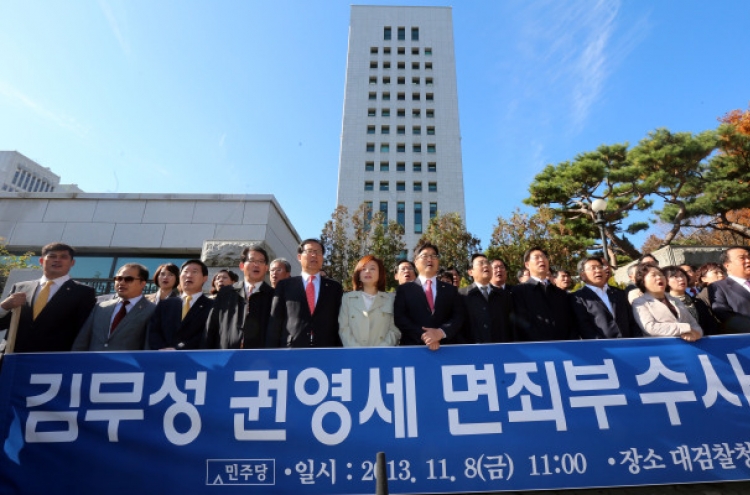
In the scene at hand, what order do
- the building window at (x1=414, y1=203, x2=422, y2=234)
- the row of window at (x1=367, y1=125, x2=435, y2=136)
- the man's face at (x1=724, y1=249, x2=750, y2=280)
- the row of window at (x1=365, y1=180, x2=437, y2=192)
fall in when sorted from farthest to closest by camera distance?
the row of window at (x1=367, y1=125, x2=435, y2=136), the row of window at (x1=365, y1=180, x2=437, y2=192), the building window at (x1=414, y1=203, x2=422, y2=234), the man's face at (x1=724, y1=249, x2=750, y2=280)

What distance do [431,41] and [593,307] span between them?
49.9 m

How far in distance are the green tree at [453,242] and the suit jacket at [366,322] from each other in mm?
11525

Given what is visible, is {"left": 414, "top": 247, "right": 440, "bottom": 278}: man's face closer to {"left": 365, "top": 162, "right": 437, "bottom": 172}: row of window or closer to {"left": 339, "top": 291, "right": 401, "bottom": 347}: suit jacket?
{"left": 339, "top": 291, "right": 401, "bottom": 347}: suit jacket

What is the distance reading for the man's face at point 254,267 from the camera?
3689 mm

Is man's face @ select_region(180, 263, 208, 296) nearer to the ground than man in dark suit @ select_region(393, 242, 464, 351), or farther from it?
farther from it

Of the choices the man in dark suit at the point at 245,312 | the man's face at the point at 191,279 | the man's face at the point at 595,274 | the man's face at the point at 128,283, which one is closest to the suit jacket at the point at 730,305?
the man's face at the point at 595,274

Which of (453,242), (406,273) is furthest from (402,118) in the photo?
(406,273)

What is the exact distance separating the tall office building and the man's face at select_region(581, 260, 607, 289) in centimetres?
3248

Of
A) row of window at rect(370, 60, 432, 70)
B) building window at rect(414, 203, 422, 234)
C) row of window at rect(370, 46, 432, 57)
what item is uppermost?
row of window at rect(370, 46, 432, 57)

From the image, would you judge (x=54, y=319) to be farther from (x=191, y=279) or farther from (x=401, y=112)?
(x=401, y=112)

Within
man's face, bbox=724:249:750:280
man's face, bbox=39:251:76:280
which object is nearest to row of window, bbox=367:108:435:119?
man's face, bbox=724:249:750:280

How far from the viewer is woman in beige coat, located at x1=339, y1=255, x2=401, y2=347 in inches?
134

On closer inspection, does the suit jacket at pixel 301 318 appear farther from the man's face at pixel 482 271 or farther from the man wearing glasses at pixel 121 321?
the man's face at pixel 482 271

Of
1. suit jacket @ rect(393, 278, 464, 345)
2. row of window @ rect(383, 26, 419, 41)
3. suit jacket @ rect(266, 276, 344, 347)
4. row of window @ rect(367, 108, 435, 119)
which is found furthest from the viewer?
row of window @ rect(383, 26, 419, 41)
